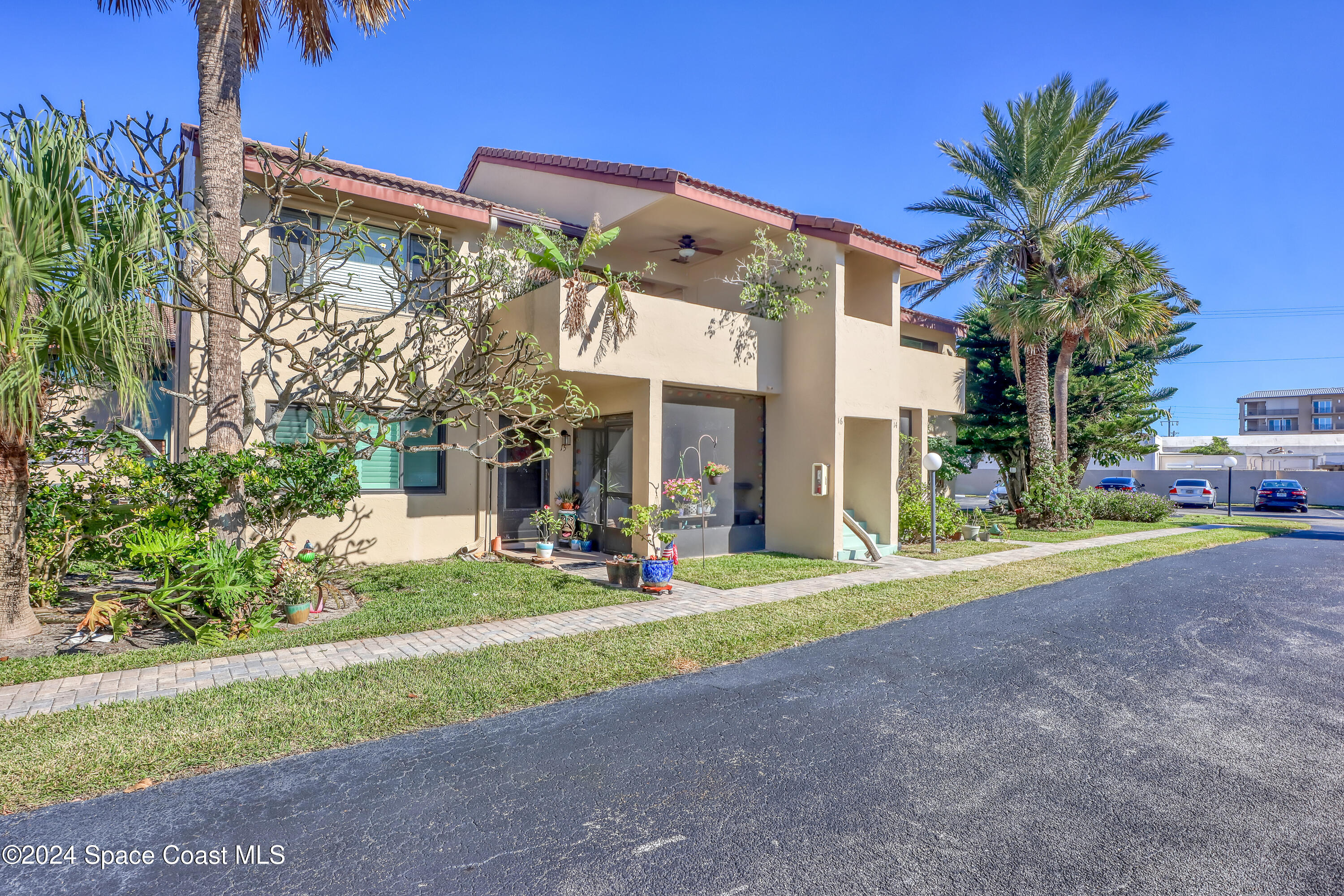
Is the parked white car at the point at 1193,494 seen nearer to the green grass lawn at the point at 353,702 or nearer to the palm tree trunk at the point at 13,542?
the green grass lawn at the point at 353,702

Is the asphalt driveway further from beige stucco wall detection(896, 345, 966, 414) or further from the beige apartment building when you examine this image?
the beige apartment building

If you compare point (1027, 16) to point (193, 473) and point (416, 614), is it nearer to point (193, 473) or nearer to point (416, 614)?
point (416, 614)

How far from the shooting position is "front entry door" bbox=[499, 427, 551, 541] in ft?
45.5

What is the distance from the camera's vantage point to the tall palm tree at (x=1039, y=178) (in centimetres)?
1873

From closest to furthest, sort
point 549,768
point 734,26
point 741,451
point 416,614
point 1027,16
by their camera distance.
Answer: point 549,768
point 416,614
point 1027,16
point 734,26
point 741,451

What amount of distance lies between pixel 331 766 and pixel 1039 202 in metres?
22.2

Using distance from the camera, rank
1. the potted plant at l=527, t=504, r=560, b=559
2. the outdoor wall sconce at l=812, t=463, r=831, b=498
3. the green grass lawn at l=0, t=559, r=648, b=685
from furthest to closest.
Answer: the outdoor wall sconce at l=812, t=463, r=831, b=498
the potted plant at l=527, t=504, r=560, b=559
the green grass lawn at l=0, t=559, r=648, b=685

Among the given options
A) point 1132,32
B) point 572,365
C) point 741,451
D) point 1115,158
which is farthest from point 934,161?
point 572,365

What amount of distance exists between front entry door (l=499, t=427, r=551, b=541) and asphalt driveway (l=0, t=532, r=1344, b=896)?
28.0ft

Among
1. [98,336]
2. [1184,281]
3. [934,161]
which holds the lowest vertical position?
[98,336]


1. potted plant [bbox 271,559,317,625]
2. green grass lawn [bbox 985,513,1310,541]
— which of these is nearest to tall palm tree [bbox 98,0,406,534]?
potted plant [bbox 271,559,317,625]

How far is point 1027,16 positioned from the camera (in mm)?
11656

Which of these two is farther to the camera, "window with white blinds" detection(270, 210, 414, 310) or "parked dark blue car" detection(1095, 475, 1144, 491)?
"parked dark blue car" detection(1095, 475, 1144, 491)

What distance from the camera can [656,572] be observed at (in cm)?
983
